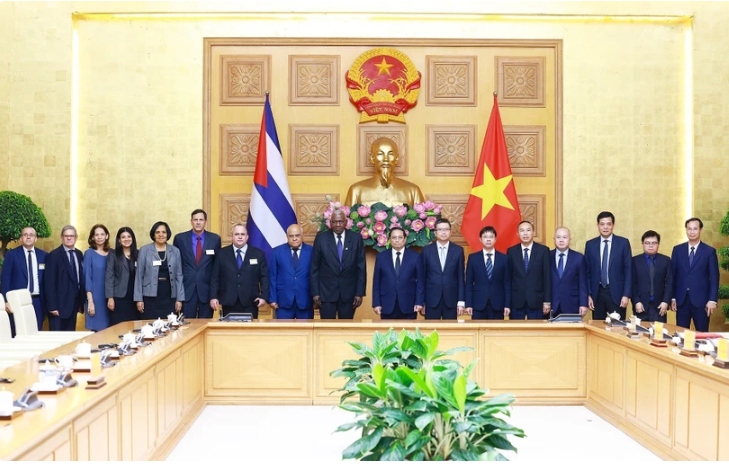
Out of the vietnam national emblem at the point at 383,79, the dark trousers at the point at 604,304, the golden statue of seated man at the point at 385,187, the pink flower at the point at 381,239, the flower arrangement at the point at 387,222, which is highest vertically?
the vietnam national emblem at the point at 383,79

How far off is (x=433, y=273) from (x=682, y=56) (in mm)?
4090

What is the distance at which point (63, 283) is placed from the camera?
667 centimetres

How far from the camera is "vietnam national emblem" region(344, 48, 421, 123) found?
8039 mm

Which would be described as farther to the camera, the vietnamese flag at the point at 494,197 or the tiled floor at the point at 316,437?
the vietnamese flag at the point at 494,197

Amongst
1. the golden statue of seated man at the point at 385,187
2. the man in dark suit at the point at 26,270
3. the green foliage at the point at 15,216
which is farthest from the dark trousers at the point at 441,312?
the green foliage at the point at 15,216

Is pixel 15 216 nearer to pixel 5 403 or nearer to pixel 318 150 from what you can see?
pixel 318 150

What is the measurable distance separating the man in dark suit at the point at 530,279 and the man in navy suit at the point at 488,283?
69 mm

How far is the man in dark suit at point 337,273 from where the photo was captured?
260 inches

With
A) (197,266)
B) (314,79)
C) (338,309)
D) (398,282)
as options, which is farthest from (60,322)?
(314,79)

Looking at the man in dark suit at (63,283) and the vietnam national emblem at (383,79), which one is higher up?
the vietnam national emblem at (383,79)

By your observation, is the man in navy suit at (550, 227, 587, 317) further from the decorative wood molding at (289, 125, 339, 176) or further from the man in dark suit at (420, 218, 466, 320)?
the decorative wood molding at (289, 125, 339, 176)

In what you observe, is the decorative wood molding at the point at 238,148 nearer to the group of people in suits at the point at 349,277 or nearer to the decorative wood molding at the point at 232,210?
the decorative wood molding at the point at 232,210

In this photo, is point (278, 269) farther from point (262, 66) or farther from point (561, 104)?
point (561, 104)

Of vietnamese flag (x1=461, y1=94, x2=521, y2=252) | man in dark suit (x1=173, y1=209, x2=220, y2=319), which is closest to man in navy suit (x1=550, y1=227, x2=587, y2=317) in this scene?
vietnamese flag (x1=461, y1=94, x2=521, y2=252)
